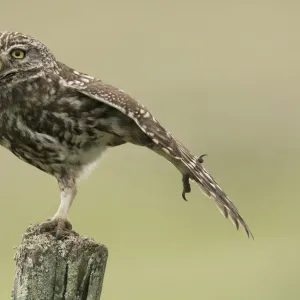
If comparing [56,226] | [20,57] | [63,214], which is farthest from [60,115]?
[56,226]

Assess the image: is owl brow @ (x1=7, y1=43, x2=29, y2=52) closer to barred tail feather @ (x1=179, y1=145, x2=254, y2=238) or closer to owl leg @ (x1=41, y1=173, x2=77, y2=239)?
owl leg @ (x1=41, y1=173, x2=77, y2=239)

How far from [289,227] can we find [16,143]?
33.5 feet

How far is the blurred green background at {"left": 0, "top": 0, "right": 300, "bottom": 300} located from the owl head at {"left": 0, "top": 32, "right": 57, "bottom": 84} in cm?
520

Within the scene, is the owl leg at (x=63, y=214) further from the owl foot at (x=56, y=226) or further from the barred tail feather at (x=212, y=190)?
the barred tail feather at (x=212, y=190)

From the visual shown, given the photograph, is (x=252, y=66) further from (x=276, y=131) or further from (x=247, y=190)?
(x=247, y=190)

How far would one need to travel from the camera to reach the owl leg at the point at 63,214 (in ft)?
25.3

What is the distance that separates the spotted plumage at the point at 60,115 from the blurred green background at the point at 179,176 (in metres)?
5.02

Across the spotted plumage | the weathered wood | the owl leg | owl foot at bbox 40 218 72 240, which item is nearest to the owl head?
the spotted plumage

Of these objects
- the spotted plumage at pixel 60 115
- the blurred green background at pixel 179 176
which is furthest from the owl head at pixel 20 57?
the blurred green background at pixel 179 176

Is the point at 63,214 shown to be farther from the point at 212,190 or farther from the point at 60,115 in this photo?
the point at 212,190

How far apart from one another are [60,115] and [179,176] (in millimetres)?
11456

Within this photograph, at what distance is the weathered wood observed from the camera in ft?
22.2

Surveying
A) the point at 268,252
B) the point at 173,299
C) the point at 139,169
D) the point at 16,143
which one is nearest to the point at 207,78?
the point at 139,169

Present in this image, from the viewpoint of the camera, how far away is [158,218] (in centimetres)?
1878
